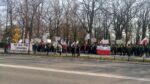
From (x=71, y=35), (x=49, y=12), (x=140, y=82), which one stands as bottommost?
(x=140, y=82)

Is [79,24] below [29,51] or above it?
above

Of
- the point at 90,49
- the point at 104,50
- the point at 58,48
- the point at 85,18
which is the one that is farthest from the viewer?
the point at 85,18

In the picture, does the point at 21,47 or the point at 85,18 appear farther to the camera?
the point at 85,18

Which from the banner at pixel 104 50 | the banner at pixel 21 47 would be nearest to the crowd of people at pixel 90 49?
the banner at pixel 104 50

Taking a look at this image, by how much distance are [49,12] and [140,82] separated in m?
51.6

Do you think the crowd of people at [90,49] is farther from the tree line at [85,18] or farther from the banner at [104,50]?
the tree line at [85,18]

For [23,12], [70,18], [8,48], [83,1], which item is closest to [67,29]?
[70,18]

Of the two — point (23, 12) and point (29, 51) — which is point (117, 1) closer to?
point (23, 12)

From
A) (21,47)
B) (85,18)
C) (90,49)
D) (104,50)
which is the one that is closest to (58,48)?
(90,49)

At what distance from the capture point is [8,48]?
4703cm

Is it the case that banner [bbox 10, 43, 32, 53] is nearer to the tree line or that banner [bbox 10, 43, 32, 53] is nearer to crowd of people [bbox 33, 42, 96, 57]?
crowd of people [bbox 33, 42, 96, 57]

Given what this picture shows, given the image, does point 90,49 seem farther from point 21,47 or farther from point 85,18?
point 85,18

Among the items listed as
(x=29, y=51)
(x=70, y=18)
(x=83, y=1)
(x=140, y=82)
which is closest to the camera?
(x=140, y=82)

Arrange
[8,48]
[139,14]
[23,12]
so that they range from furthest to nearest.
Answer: [139,14], [23,12], [8,48]
